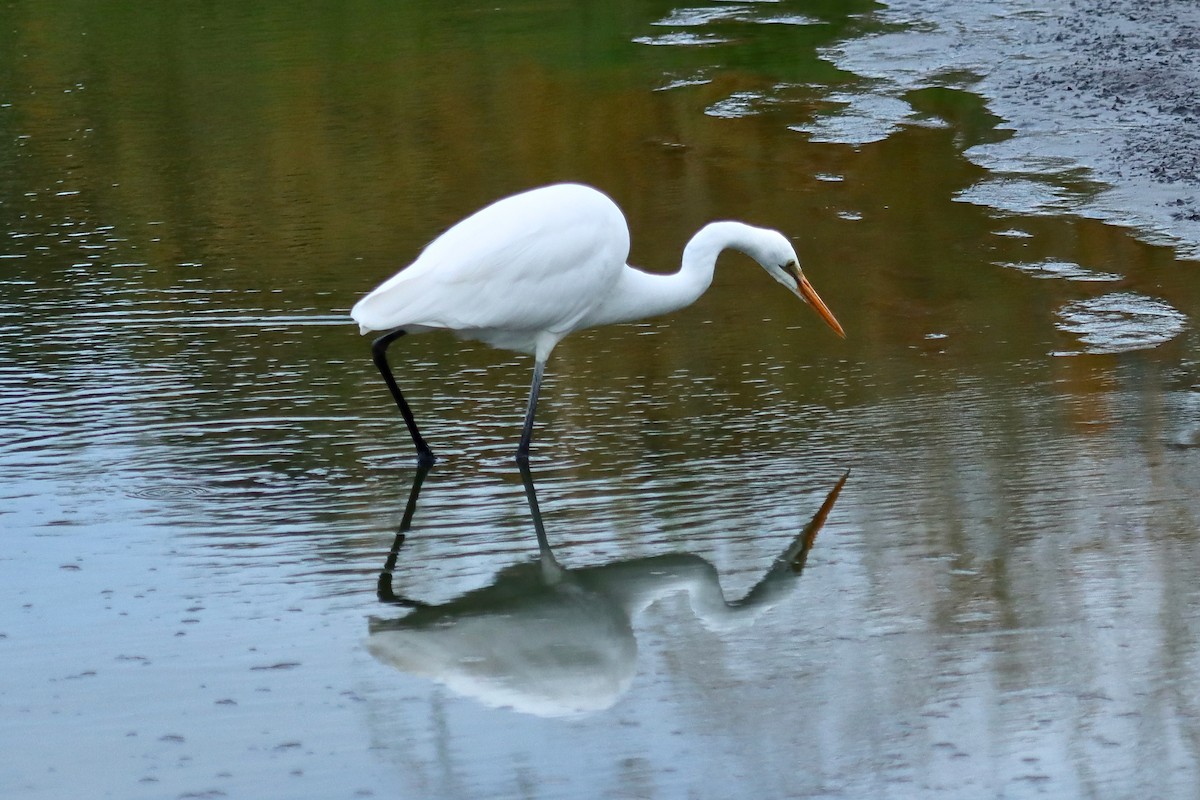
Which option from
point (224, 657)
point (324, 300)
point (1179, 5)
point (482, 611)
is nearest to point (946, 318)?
point (324, 300)

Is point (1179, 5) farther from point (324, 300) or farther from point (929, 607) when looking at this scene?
point (929, 607)

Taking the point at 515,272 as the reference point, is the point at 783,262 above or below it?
below

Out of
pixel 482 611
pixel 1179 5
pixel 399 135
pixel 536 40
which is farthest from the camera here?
pixel 536 40

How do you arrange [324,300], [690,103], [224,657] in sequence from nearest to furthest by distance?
[224,657] → [324,300] → [690,103]

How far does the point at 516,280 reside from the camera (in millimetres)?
5426

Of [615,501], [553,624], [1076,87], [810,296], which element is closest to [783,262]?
[810,296]

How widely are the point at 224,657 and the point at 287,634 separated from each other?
19cm

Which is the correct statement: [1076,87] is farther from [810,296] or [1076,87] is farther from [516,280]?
[516,280]

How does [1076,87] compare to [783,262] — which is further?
[1076,87]

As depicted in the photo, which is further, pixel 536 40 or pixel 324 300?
pixel 536 40

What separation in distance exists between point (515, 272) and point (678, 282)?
2.26 feet

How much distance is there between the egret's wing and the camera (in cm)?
539

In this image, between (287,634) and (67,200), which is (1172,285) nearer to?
(287,634)

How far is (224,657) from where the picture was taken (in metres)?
4.02
